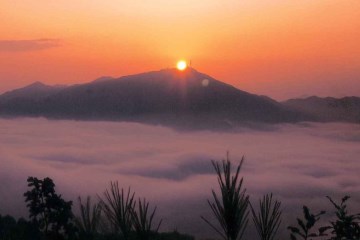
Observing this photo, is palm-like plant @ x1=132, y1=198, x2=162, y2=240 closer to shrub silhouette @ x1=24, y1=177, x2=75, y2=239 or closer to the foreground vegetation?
the foreground vegetation

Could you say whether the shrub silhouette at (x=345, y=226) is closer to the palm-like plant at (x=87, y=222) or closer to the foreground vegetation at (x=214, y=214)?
the foreground vegetation at (x=214, y=214)

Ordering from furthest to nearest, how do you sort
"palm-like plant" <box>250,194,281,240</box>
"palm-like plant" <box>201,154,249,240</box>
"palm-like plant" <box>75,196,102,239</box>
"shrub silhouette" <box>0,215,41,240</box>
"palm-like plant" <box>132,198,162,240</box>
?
"shrub silhouette" <box>0,215,41,240</box> < "palm-like plant" <box>75,196,102,239</box> < "palm-like plant" <box>132,198,162,240</box> < "palm-like plant" <box>250,194,281,240</box> < "palm-like plant" <box>201,154,249,240</box>

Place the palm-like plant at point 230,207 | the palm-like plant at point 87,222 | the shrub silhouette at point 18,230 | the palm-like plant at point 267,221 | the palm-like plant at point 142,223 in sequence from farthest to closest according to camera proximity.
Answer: the shrub silhouette at point 18,230 < the palm-like plant at point 87,222 < the palm-like plant at point 142,223 < the palm-like plant at point 267,221 < the palm-like plant at point 230,207

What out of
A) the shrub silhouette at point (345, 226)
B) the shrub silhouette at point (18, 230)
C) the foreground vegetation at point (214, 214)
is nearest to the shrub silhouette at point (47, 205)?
the foreground vegetation at point (214, 214)

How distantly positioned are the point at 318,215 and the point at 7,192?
194274 millimetres

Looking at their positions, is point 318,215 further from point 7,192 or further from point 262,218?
A: point 7,192

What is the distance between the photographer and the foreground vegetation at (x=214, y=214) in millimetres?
9078

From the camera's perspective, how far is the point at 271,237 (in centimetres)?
1095

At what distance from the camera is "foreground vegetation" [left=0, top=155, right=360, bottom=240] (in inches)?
357

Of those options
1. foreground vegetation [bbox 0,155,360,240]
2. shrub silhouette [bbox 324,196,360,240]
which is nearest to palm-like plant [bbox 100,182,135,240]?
foreground vegetation [bbox 0,155,360,240]

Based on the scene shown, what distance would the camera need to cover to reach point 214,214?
33.5 feet

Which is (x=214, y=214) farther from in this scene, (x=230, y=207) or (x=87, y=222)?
(x=87, y=222)

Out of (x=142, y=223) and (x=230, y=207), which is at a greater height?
(x=230, y=207)

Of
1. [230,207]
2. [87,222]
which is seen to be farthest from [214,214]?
[87,222]
